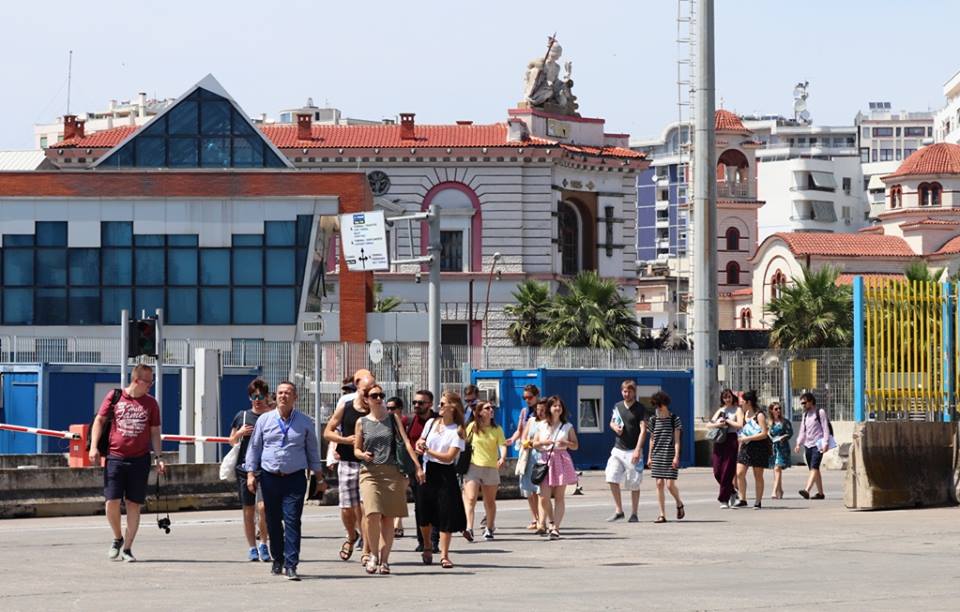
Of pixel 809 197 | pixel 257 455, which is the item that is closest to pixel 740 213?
pixel 809 197

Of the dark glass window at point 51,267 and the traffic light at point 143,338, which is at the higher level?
the dark glass window at point 51,267

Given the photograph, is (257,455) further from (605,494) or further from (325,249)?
(325,249)

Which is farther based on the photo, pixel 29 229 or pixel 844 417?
pixel 29 229

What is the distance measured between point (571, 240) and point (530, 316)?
16694 millimetres

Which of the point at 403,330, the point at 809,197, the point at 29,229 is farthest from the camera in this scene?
the point at 809,197

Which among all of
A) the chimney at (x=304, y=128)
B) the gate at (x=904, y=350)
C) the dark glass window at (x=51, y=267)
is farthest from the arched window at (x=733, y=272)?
the gate at (x=904, y=350)

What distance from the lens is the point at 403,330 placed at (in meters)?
56.2

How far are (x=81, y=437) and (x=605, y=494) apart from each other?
8080 mm

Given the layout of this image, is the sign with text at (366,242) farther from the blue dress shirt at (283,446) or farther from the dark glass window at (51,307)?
the blue dress shirt at (283,446)

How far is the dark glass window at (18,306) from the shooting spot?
173 feet

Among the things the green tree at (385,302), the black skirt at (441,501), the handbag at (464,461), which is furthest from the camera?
the green tree at (385,302)

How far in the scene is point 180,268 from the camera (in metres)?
52.4

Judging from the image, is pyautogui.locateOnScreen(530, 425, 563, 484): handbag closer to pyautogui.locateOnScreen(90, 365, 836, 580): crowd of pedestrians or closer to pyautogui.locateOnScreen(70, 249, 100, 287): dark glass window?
pyautogui.locateOnScreen(90, 365, 836, 580): crowd of pedestrians

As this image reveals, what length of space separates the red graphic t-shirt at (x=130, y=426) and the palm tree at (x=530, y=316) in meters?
54.5
